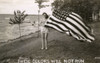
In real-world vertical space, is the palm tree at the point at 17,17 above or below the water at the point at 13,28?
above

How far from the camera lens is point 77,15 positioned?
7.67 ft

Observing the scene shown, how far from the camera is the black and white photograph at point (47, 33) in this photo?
2.33 meters

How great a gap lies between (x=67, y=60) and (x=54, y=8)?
72cm

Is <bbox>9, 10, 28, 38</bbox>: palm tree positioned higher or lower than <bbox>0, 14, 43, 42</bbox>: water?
higher

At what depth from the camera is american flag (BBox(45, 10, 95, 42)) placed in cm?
221

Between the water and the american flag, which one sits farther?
the water

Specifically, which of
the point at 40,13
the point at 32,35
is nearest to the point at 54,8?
the point at 40,13

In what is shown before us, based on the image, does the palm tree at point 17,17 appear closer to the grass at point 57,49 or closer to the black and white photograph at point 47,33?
the black and white photograph at point 47,33

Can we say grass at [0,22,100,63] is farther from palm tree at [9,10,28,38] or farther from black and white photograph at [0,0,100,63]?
palm tree at [9,10,28,38]

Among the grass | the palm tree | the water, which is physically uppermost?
the palm tree

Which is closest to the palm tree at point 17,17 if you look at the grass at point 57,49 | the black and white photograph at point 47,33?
the black and white photograph at point 47,33

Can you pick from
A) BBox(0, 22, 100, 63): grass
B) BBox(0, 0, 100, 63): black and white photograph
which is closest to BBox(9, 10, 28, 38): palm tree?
BBox(0, 0, 100, 63): black and white photograph

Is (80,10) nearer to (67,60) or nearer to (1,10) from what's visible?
(67,60)

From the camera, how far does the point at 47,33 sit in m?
2.42
